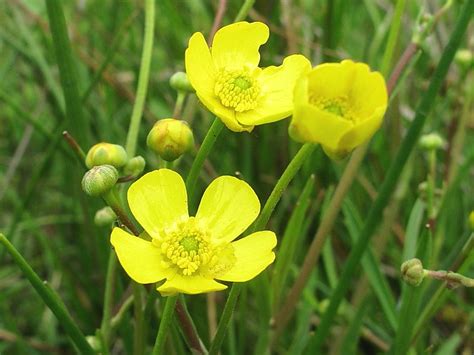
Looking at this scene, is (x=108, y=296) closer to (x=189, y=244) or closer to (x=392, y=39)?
(x=189, y=244)

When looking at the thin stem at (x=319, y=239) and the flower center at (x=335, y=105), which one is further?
the thin stem at (x=319, y=239)

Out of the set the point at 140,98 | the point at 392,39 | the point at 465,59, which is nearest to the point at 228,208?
the point at 140,98

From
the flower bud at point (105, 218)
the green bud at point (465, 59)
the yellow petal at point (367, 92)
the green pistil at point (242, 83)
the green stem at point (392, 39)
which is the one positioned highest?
the yellow petal at point (367, 92)

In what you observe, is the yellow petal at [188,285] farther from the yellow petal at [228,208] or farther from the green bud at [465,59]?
the green bud at [465,59]

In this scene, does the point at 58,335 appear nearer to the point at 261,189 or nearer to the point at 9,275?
the point at 9,275

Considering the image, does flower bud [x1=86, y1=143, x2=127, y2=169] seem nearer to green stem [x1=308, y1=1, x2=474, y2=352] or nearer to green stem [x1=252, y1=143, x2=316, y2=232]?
green stem [x1=252, y1=143, x2=316, y2=232]

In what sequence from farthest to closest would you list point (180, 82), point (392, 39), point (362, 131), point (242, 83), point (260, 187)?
→ point (260, 187) < point (392, 39) < point (180, 82) < point (242, 83) < point (362, 131)

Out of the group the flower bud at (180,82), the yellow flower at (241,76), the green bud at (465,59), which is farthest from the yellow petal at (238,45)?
the green bud at (465,59)

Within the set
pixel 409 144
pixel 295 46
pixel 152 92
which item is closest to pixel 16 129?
pixel 152 92
